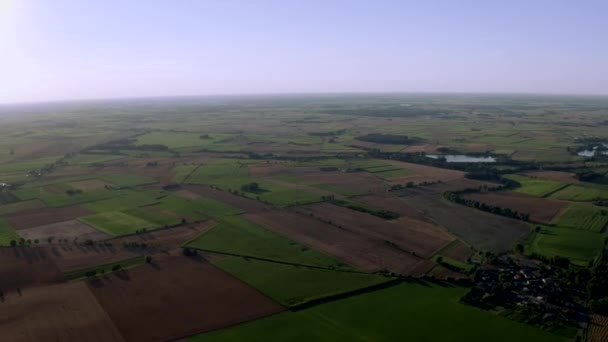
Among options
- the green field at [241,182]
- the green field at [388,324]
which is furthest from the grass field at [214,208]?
the green field at [388,324]

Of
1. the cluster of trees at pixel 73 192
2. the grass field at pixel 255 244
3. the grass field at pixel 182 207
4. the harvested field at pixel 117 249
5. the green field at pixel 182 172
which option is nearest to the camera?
the harvested field at pixel 117 249

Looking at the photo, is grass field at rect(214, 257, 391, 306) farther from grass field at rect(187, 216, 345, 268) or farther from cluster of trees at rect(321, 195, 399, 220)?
cluster of trees at rect(321, 195, 399, 220)

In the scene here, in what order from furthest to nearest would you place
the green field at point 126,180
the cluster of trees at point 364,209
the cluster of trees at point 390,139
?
1. the cluster of trees at point 390,139
2. the green field at point 126,180
3. the cluster of trees at point 364,209

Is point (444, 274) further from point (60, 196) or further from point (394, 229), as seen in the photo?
point (60, 196)

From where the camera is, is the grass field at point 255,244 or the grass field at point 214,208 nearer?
the grass field at point 255,244

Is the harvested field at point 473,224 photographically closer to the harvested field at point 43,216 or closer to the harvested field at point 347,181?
the harvested field at point 347,181

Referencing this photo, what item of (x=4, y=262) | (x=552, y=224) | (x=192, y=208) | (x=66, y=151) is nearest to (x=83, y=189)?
(x=192, y=208)

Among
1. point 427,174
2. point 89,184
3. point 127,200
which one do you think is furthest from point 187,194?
point 427,174

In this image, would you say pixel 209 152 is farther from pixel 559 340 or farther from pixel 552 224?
pixel 559 340
